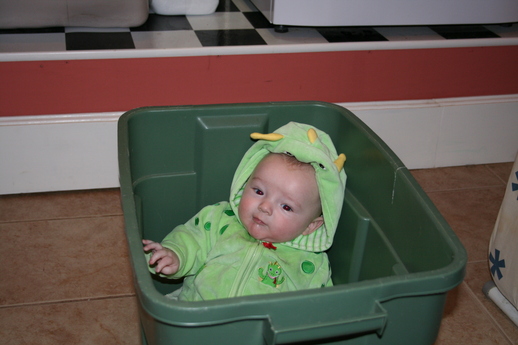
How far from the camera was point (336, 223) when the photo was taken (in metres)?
1.02

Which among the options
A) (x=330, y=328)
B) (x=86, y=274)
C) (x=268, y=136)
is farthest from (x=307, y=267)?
(x=86, y=274)

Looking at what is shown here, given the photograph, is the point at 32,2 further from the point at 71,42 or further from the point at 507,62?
the point at 507,62

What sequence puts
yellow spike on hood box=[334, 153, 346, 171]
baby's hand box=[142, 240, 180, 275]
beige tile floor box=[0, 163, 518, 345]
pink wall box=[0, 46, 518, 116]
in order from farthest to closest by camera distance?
pink wall box=[0, 46, 518, 116] < beige tile floor box=[0, 163, 518, 345] < yellow spike on hood box=[334, 153, 346, 171] < baby's hand box=[142, 240, 180, 275]

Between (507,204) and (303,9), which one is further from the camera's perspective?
(303,9)

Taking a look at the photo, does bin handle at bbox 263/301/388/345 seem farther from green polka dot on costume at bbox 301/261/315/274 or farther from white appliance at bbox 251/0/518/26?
white appliance at bbox 251/0/518/26

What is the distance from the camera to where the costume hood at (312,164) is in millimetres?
989

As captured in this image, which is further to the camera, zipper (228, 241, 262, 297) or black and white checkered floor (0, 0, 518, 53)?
black and white checkered floor (0, 0, 518, 53)

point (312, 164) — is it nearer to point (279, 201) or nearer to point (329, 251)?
point (279, 201)

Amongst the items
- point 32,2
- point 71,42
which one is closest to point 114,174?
→ point 71,42

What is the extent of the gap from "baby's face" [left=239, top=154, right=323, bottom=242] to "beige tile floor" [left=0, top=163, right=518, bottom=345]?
0.35m

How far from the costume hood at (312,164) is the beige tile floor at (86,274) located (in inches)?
13.9

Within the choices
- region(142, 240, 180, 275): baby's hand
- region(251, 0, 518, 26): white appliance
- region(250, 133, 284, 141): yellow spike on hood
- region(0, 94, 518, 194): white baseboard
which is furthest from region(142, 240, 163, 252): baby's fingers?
region(251, 0, 518, 26): white appliance

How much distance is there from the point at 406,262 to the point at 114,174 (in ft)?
2.80

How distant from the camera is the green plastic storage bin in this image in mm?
650
